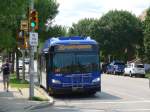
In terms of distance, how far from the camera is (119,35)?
272 feet

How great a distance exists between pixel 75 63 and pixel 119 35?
58225 millimetres

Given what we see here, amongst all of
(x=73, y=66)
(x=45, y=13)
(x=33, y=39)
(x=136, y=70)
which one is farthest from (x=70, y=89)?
(x=136, y=70)

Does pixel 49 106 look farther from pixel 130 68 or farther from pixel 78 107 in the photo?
pixel 130 68

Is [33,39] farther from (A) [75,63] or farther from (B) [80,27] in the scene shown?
(B) [80,27]

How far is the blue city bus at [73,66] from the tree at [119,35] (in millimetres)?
56963

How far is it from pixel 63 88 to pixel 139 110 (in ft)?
23.1

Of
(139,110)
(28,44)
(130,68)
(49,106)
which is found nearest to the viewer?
(139,110)

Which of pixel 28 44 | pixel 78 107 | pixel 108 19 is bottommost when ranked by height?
pixel 78 107

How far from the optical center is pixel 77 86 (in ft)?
82.0

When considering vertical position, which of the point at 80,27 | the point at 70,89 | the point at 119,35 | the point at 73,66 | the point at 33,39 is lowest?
the point at 70,89

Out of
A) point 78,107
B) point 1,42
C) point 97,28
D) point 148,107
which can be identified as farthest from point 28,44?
point 97,28

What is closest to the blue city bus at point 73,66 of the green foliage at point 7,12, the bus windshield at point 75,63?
the bus windshield at point 75,63

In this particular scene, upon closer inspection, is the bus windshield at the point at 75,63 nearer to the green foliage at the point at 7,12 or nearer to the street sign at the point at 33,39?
the street sign at the point at 33,39

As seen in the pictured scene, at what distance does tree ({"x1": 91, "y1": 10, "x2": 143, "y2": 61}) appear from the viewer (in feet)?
271
